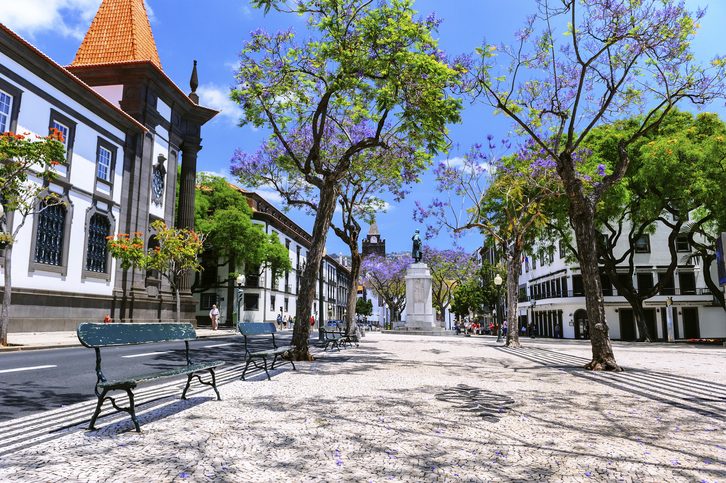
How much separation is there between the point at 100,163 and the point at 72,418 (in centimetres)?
2570

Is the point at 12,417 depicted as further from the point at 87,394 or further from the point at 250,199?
the point at 250,199

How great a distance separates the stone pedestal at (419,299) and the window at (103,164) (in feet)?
69.8

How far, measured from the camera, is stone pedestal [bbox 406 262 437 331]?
125 feet

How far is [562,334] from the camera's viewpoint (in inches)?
1816

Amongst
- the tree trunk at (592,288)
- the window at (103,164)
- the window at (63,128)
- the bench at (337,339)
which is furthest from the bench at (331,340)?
the window at (103,164)

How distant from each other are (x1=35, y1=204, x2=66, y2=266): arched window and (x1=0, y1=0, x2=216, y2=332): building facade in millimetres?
51

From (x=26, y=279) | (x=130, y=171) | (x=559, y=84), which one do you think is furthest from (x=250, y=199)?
(x=559, y=84)

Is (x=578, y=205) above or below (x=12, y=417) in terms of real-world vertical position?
above

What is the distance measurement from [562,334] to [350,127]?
114 feet

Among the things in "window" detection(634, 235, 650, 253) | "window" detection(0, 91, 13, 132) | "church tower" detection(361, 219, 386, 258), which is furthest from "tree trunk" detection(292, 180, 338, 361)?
"church tower" detection(361, 219, 386, 258)

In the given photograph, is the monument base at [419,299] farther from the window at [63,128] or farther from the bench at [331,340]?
the window at [63,128]

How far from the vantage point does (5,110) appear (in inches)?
835

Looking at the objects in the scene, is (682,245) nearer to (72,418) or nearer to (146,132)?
(146,132)

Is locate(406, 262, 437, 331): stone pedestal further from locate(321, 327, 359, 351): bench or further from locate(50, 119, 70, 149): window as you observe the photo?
locate(50, 119, 70, 149): window
